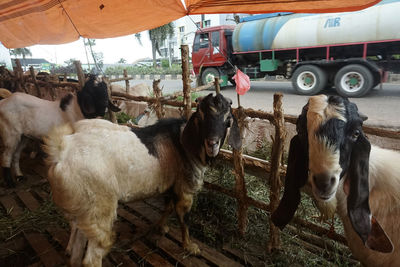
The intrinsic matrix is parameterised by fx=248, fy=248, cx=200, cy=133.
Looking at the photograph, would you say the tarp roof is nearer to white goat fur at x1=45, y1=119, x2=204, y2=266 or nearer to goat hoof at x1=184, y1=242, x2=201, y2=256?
white goat fur at x1=45, y1=119, x2=204, y2=266

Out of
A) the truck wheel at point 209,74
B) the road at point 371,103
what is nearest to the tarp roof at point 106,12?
the road at point 371,103

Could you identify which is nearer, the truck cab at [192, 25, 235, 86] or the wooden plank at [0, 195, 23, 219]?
the wooden plank at [0, 195, 23, 219]

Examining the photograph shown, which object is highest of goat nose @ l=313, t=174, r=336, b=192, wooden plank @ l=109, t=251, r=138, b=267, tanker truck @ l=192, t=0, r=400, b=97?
tanker truck @ l=192, t=0, r=400, b=97

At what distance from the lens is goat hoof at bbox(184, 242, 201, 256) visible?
104 inches

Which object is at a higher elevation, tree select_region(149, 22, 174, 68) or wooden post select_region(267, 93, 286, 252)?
tree select_region(149, 22, 174, 68)

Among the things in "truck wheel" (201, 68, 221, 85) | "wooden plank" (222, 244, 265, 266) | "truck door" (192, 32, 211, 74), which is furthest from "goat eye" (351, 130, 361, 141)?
"truck door" (192, 32, 211, 74)

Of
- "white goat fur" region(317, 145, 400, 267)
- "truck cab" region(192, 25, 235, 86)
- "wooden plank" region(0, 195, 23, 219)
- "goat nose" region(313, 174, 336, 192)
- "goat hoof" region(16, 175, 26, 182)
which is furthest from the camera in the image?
"truck cab" region(192, 25, 235, 86)

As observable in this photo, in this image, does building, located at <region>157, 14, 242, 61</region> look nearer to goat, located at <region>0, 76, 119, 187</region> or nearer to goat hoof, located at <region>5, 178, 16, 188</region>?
goat, located at <region>0, 76, 119, 187</region>

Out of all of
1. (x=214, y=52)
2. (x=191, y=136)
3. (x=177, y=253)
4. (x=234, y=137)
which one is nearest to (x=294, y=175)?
(x=234, y=137)

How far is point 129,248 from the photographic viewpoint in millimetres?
2777

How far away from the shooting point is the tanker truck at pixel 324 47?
26.8 feet

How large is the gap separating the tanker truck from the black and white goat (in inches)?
225

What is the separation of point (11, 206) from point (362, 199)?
4330 millimetres

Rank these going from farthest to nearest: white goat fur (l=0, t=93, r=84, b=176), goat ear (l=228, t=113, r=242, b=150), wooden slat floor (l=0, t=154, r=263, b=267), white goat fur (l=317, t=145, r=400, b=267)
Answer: white goat fur (l=0, t=93, r=84, b=176), wooden slat floor (l=0, t=154, r=263, b=267), goat ear (l=228, t=113, r=242, b=150), white goat fur (l=317, t=145, r=400, b=267)
